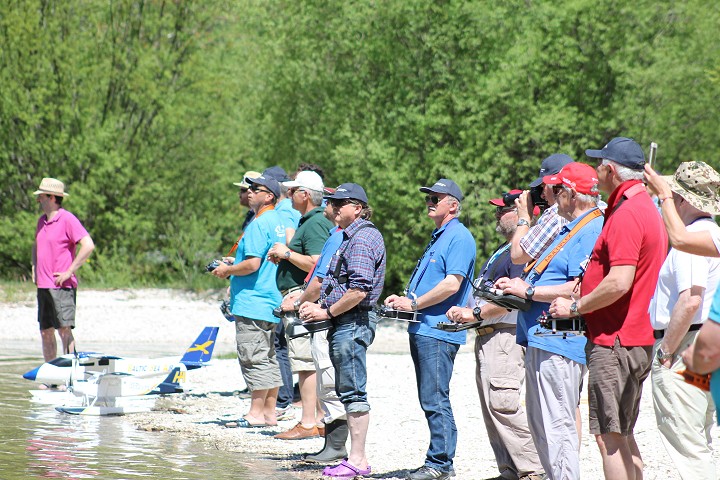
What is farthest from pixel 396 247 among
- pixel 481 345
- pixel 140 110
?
pixel 481 345

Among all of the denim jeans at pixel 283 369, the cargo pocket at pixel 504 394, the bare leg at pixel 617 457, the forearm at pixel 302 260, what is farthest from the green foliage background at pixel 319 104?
the bare leg at pixel 617 457

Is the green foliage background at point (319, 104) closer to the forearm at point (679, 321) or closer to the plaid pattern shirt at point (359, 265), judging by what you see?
the plaid pattern shirt at point (359, 265)

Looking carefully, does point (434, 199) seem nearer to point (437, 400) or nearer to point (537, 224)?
point (537, 224)

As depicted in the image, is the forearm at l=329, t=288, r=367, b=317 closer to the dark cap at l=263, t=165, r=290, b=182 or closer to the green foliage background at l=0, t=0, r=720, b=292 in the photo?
the dark cap at l=263, t=165, r=290, b=182

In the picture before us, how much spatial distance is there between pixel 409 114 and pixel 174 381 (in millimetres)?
11770

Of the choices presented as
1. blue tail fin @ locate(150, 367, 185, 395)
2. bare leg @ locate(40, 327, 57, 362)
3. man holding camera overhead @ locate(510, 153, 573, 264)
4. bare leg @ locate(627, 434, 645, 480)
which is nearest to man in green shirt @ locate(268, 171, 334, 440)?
blue tail fin @ locate(150, 367, 185, 395)

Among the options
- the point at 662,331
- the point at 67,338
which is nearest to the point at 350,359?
the point at 662,331

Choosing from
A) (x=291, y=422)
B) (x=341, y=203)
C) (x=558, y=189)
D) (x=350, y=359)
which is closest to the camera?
(x=558, y=189)

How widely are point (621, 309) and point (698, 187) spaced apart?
87cm

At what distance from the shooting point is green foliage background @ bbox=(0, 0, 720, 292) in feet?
72.6

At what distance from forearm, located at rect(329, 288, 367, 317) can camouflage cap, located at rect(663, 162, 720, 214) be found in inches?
96.0

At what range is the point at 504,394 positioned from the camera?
7.16 meters

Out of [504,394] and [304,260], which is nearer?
[504,394]

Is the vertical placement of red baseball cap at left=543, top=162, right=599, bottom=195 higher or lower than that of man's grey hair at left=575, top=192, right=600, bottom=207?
higher
